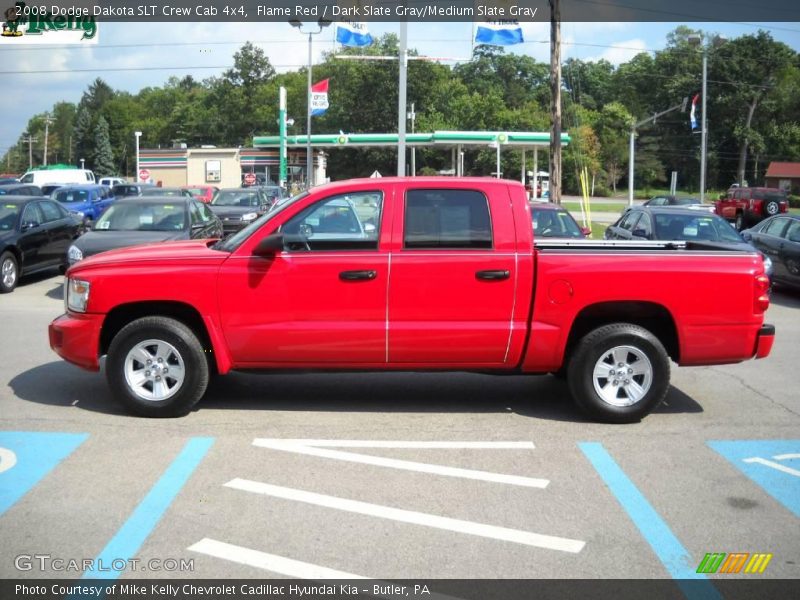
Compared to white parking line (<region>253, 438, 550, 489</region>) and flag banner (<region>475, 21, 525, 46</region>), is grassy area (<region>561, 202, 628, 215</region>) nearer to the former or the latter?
flag banner (<region>475, 21, 525, 46</region>)

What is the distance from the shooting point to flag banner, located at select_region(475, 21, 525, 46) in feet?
73.0

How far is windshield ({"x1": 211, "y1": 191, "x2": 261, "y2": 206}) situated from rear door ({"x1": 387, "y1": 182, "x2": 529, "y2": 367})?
20295 millimetres

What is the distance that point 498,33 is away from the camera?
22328 mm

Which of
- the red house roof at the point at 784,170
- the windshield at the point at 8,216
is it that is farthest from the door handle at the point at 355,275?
the red house roof at the point at 784,170

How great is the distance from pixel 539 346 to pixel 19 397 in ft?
15.2

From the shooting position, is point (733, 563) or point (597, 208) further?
point (597, 208)

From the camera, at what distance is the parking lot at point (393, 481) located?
4508 millimetres

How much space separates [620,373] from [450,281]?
5.29ft

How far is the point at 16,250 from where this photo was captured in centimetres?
1526

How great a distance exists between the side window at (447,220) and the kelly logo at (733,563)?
10.3 ft

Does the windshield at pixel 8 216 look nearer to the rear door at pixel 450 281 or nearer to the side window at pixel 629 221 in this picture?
the rear door at pixel 450 281

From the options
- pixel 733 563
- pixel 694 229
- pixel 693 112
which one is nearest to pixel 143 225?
pixel 694 229

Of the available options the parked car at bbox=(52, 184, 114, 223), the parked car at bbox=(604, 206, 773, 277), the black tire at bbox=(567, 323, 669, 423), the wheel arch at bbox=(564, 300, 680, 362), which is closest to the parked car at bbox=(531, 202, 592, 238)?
the parked car at bbox=(604, 206, 773, 277)

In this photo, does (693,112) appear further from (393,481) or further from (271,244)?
(393,481)
